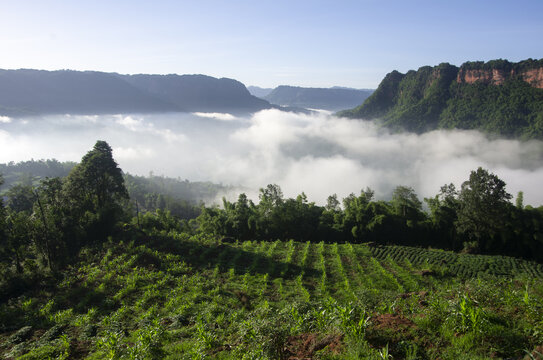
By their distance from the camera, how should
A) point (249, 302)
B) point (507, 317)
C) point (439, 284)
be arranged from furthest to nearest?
point (439, 284)
point (249, 302)
point (507, 317)

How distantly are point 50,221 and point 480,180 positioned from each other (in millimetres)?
48478

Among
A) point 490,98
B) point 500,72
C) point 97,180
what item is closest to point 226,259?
point 97,180

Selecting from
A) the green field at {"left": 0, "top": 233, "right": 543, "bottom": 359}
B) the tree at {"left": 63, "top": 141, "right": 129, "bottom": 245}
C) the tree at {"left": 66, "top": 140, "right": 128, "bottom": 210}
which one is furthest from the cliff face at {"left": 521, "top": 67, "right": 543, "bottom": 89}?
the tree at {"left": 63, "top": 141, "right": 129, "bottom": 245}

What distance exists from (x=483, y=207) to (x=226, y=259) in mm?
31937

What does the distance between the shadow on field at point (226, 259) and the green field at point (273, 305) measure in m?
0.12

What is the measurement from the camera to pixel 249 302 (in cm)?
1902

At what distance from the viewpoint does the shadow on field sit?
87.8 feet

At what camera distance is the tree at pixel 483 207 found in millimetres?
35875

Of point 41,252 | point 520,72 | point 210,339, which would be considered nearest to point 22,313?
point 41,252

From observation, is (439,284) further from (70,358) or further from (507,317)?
(70,358)

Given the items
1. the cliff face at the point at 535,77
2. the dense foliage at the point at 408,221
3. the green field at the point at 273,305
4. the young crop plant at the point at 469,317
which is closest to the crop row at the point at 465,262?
the green field at the point at 273,305

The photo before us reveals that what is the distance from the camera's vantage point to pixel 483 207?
36.3 meters

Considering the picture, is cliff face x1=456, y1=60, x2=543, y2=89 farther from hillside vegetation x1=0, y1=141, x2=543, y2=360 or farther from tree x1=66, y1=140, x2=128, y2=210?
tree x1=66, y1=140, x2=128, y2=210

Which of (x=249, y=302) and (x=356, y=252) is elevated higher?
(x=249, y=302)
